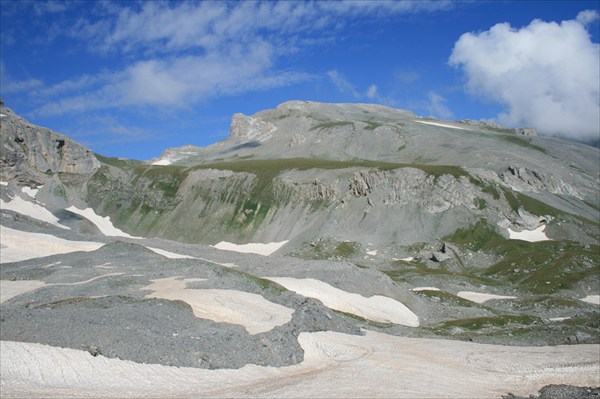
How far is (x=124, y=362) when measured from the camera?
101ft

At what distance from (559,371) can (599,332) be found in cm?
1611

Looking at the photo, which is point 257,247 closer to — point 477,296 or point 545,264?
point 545,264

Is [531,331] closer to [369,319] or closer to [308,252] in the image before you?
[369,319]

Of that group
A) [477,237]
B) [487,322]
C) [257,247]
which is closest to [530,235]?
[477,237]

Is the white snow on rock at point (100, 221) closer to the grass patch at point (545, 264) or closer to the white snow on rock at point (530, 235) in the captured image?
the grass patch at point (545, 264)

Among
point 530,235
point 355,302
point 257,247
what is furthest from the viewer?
point 257,247

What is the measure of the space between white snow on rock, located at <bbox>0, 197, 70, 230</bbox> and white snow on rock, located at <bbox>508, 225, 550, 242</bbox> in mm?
118128

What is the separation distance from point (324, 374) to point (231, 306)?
14940mm

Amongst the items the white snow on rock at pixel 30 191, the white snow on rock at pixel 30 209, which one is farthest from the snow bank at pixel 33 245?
the white snow on rock at pixel 30 191

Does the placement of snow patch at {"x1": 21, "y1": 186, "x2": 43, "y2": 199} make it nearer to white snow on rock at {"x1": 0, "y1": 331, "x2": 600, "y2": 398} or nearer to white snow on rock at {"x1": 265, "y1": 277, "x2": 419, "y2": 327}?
white snow on rock at {"x1": 265, "y1": 277, "x2": 419, "y2": 327}

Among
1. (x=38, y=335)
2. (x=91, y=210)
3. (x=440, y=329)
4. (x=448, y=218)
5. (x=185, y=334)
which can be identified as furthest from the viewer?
(x=91, y=210)

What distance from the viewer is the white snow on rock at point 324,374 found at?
2739 centimetres

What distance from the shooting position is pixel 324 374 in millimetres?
32969

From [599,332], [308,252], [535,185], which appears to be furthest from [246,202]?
[599,332]
